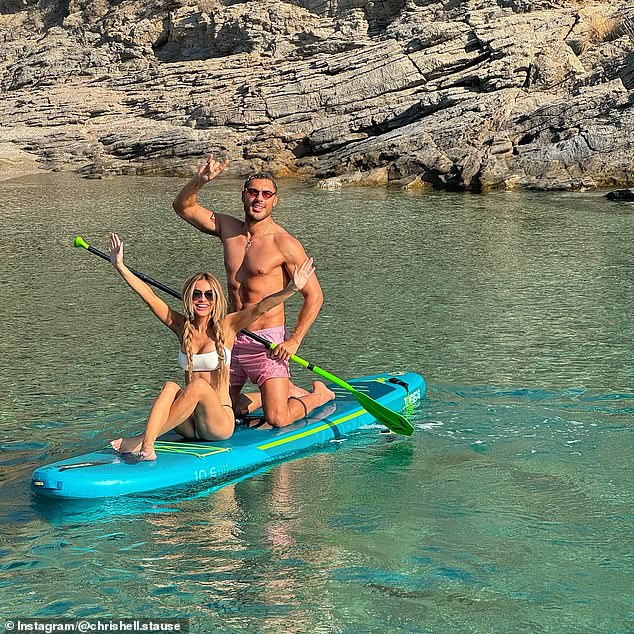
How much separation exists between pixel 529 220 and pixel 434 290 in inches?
214

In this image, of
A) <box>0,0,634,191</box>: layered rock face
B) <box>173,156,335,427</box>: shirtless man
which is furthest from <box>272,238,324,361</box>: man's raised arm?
<box>0,0,634,191</box>: layered rock face

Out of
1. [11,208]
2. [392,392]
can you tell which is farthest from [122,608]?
[11,208]

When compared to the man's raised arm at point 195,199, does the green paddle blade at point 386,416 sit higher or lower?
lower

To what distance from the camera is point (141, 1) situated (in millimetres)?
31844

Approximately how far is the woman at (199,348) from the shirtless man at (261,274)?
32 centimetres

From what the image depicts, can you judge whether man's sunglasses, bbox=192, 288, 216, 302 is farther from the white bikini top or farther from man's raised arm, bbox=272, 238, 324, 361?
man's raised arm, bbox=272, 238, 324, 361

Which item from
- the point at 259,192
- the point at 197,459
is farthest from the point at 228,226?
the point at 197,459

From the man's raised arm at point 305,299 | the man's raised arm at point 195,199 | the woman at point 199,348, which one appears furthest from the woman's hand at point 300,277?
the man's raised arm at point 195,199

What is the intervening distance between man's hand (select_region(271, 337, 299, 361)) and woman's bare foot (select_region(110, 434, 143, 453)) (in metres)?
0.86

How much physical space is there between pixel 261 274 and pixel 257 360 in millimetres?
473

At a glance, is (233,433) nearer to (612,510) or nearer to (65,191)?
(612,510)

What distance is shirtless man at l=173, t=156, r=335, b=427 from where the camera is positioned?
18.9 feet

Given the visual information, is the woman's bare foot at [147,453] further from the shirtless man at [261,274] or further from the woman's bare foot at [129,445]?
the shirtless man at [261,274]

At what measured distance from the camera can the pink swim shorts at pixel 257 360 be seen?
5.80 meters
